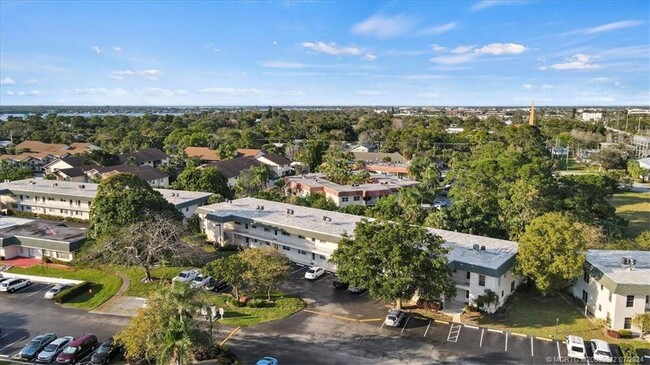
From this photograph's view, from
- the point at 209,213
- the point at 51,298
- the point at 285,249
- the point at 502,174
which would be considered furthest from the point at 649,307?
the point at 51,298

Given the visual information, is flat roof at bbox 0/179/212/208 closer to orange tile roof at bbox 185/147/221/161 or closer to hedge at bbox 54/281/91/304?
hedge at bbox 54/281/91/304

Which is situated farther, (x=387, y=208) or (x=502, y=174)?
(x=502, y=174)

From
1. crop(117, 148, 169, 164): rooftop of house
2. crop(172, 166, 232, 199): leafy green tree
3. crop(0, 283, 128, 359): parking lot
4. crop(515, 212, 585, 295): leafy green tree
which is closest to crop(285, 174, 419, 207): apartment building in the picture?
crop(172, 166, 232, 199): leafy green tree

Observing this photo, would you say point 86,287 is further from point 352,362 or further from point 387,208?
point 387,208

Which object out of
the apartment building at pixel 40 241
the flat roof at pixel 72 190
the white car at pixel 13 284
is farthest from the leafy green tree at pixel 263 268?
the flat roof at pixel 72 190

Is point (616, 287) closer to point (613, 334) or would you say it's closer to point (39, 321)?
point (613, 334)
